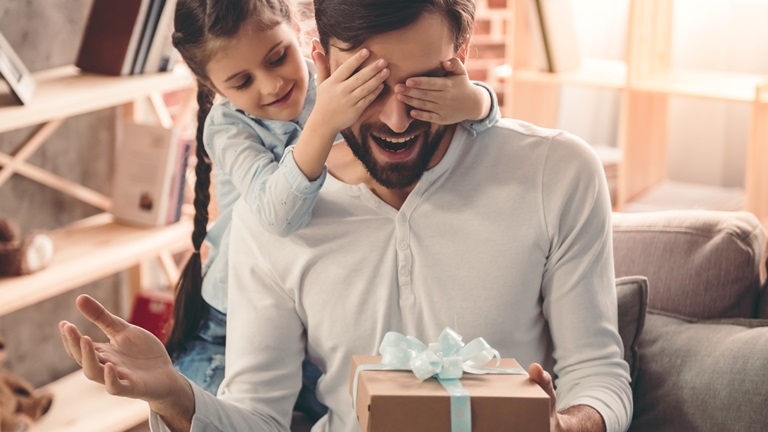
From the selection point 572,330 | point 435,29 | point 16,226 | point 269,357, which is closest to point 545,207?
point 572,330

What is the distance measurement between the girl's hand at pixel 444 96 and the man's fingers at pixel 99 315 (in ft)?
1.57

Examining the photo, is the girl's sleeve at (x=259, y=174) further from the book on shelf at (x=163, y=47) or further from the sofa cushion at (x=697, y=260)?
the book on shelf at (x=163, y=47)

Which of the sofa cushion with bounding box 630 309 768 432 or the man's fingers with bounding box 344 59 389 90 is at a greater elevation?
the man's fingers with bounding box 344 59 389 90

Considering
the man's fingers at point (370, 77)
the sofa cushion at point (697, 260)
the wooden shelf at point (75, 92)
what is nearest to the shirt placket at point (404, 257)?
the man's fingers at point (370, 77)

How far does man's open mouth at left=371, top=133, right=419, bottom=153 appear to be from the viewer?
1474 mm

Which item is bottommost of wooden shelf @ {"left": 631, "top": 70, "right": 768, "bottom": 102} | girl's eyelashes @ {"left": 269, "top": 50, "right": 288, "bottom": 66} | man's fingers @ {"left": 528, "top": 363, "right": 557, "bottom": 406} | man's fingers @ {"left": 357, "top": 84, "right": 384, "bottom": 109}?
wooden shelf @ {"left": 631, "top": 70, "right": 768, "bottom": 102}

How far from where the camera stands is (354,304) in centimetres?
154

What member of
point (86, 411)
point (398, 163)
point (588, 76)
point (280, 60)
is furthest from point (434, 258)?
point (588, 76)

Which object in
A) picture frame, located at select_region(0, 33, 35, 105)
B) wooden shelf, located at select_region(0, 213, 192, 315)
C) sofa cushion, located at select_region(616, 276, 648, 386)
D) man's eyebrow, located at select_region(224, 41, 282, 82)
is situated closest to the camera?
sofa cushion, located at select_region(616, 276, 648, 386)

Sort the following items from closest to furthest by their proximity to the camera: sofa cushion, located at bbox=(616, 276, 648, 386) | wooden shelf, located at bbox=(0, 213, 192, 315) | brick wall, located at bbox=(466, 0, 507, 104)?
sofa cushion, located at bbox=(616, 276, 648, 386) → wooden shelf, located at bbox=(0, 213, 192, 315) → brick wall, located at bbox=(466, 0, 507, 104)

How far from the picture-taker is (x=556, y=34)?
345 centimetres

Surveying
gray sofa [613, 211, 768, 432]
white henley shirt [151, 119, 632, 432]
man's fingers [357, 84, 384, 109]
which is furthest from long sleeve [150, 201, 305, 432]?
gray sofa [613, 211, 768, 432]

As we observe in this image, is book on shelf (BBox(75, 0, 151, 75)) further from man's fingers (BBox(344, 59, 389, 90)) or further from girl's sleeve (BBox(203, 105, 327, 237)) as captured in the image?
man's fingers (BBox(344, 59, 389, 90))

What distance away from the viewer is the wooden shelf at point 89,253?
2.49 meters
